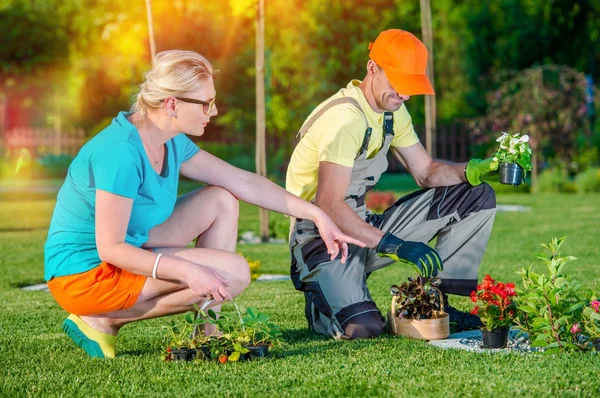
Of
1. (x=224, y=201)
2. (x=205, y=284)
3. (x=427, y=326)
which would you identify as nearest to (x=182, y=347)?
(x=205, y=284)

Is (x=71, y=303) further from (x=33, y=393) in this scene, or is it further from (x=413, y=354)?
(x=413, y=354)

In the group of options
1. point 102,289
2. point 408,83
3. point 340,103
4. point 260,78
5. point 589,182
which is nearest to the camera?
point 102,289

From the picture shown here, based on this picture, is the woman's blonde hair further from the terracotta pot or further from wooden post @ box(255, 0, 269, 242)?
wooden post @ box(255, 0, 269, 242)

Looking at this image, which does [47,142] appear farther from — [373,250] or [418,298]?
[418,298]

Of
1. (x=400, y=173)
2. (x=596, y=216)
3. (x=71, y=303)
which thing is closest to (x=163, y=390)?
(x=71, y=303)

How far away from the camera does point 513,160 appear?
5.45m

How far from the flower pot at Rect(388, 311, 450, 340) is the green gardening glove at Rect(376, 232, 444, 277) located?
0.85 ft

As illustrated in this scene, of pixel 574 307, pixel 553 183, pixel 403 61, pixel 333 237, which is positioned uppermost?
pixel 403 61

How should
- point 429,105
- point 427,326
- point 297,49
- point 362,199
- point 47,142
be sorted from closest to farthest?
point 427,326
point 362,199
point 429,105
point 297,49
point 47,142

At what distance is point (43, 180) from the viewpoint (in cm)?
2948

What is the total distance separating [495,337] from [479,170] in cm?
116

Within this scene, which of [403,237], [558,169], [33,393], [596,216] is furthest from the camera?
[558,169]

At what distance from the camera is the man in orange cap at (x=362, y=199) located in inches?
205

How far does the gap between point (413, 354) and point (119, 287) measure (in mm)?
1420
